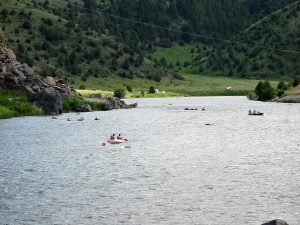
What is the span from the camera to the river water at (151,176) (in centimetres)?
5868

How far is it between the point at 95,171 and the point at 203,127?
258 feet

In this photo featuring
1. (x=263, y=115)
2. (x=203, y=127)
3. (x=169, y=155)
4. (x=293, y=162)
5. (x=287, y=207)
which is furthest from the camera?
(x=263, y=115)

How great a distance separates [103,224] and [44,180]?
25968 mm

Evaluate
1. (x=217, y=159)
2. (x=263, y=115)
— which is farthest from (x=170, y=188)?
(x=263, y=115)

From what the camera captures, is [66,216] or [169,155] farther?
[169,155]

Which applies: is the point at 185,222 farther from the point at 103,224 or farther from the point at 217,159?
the point at 217,159

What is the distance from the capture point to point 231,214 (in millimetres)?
57969

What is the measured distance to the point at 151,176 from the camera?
3194 inches

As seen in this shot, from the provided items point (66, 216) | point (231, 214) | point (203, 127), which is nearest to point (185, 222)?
point (231, 214)

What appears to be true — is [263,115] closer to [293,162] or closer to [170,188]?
[293,162]

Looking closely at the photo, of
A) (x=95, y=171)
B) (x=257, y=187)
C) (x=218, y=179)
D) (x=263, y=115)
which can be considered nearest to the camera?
(x=257, y=187)

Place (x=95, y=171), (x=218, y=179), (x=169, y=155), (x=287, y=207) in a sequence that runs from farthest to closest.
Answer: (x=169, y=155), (x=95, y=171), (x=218, y=179), (x=287, y=207)

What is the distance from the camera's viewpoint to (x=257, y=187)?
2820 inches

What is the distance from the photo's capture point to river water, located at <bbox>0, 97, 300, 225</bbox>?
193 ft
